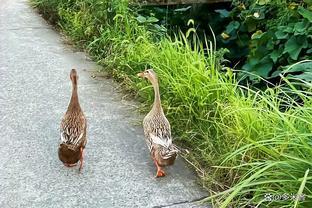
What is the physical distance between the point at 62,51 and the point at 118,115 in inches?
77.1

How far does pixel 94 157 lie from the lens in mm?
3154

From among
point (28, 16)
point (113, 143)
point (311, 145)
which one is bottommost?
point (28, 16)

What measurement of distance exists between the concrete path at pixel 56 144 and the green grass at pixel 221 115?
18cm

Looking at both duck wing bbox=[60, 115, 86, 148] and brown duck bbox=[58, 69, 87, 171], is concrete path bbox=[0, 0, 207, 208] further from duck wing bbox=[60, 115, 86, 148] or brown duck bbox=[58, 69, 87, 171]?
duck wing bbox=[60, 115, 86, 148]

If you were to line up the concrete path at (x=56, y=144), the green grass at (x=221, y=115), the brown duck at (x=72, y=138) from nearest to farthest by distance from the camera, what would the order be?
the green grass at (x=221, y=115)
the concrete path at (x=56, y=144)
the brown duck at (x=72, y=138)

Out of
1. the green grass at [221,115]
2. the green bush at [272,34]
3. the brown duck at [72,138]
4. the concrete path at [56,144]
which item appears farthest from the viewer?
the green bush at [272,34]

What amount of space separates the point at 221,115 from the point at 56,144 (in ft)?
3.78

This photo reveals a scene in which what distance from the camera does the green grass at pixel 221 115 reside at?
95.1 inches

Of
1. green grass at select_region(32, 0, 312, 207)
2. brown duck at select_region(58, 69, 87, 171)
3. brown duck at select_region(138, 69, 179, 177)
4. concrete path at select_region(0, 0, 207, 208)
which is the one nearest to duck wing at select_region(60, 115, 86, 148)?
brown duck at select_region(58, 69, 87, 171)

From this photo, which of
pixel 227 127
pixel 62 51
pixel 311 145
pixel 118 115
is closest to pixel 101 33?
pixel 62 51

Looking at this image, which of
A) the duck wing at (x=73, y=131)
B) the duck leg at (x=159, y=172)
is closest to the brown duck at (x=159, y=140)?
the duck leg at (x=159, y=172)

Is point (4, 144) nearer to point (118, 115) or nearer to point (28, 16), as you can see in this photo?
point (118, 115)

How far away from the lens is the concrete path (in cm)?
271

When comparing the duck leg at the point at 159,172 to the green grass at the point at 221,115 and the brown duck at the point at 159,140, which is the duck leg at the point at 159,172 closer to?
the brown duck at the point at 159,140
